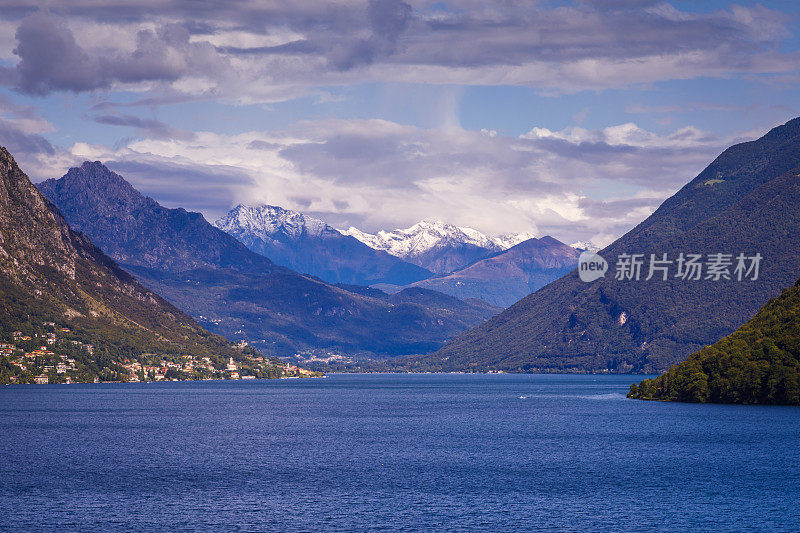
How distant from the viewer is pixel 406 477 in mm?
114188

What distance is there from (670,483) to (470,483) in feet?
78.2

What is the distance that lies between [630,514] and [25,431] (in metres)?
120

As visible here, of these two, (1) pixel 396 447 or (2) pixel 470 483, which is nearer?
(2) pixel 470 483

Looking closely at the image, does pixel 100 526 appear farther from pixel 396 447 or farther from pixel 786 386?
pixel 786 386

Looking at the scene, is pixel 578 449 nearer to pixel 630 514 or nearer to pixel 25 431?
pixel 630 514

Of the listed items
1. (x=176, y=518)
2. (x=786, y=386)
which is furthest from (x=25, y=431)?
(x=786, y=386)

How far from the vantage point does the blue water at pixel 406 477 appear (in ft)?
290

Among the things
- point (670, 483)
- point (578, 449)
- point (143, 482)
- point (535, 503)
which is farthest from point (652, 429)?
point (143, 482)

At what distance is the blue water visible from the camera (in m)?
88.5

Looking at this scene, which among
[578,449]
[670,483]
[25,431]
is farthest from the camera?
[25,431]

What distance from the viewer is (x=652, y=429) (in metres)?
171

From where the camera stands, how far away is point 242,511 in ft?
302

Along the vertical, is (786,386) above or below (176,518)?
above

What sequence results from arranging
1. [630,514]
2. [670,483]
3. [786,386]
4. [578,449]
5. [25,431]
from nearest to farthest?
[630,514]
[670,483]
[578,449]
[25,431]
[786,386]
